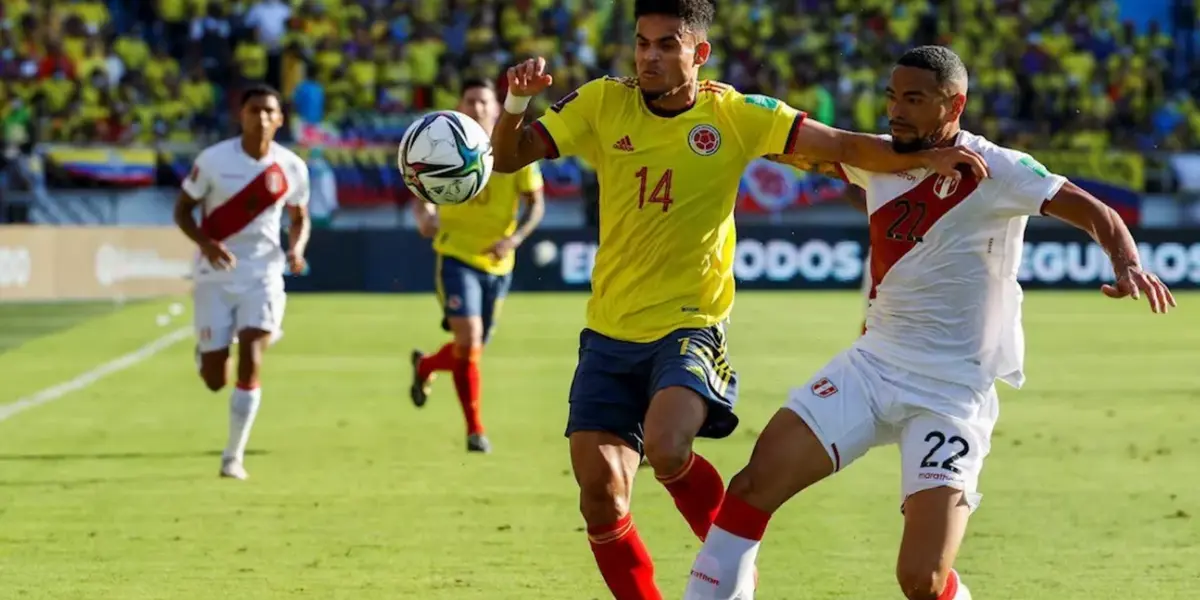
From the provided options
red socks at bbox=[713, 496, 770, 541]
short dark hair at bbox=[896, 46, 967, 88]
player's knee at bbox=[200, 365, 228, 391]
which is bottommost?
player's knee at bbox=[200, 365, 228, 391]

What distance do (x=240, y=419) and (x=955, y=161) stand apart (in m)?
5.97

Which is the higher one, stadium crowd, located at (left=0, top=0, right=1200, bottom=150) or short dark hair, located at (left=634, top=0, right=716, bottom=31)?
short dark hair, located at (left=634, top=0, right=716, bottom=31)

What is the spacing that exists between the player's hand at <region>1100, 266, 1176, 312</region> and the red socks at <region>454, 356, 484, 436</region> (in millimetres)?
6543

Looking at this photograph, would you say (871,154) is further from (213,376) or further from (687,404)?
(213,376)

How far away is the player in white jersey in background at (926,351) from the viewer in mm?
5832

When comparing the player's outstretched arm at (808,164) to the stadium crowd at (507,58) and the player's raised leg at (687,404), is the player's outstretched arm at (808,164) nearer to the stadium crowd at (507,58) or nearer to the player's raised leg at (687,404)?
the player's raised leg at (687,404)

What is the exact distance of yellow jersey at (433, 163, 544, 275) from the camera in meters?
12.1

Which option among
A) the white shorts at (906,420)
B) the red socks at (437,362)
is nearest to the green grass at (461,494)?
the red socks at (437,362)

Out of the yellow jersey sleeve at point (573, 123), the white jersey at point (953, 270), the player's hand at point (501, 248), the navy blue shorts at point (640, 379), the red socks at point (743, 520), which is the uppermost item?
the yellow jersey sleeve at point (573, 123)

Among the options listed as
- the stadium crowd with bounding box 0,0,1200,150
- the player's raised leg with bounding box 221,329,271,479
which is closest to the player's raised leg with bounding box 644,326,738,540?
the player's raised leg with bounding box 221,329,271,479

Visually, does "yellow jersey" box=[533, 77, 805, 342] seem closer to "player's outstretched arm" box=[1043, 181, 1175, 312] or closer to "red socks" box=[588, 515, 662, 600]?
"red socks" box=[588, 515, 662, 600]

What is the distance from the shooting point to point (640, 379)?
253 inches

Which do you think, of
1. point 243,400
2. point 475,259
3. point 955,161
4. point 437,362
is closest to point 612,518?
point 955,161

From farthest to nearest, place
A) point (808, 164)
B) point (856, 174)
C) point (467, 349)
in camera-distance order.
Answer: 1. point (467, 349)
2. point (808, 164)
3. point (856, 174)
